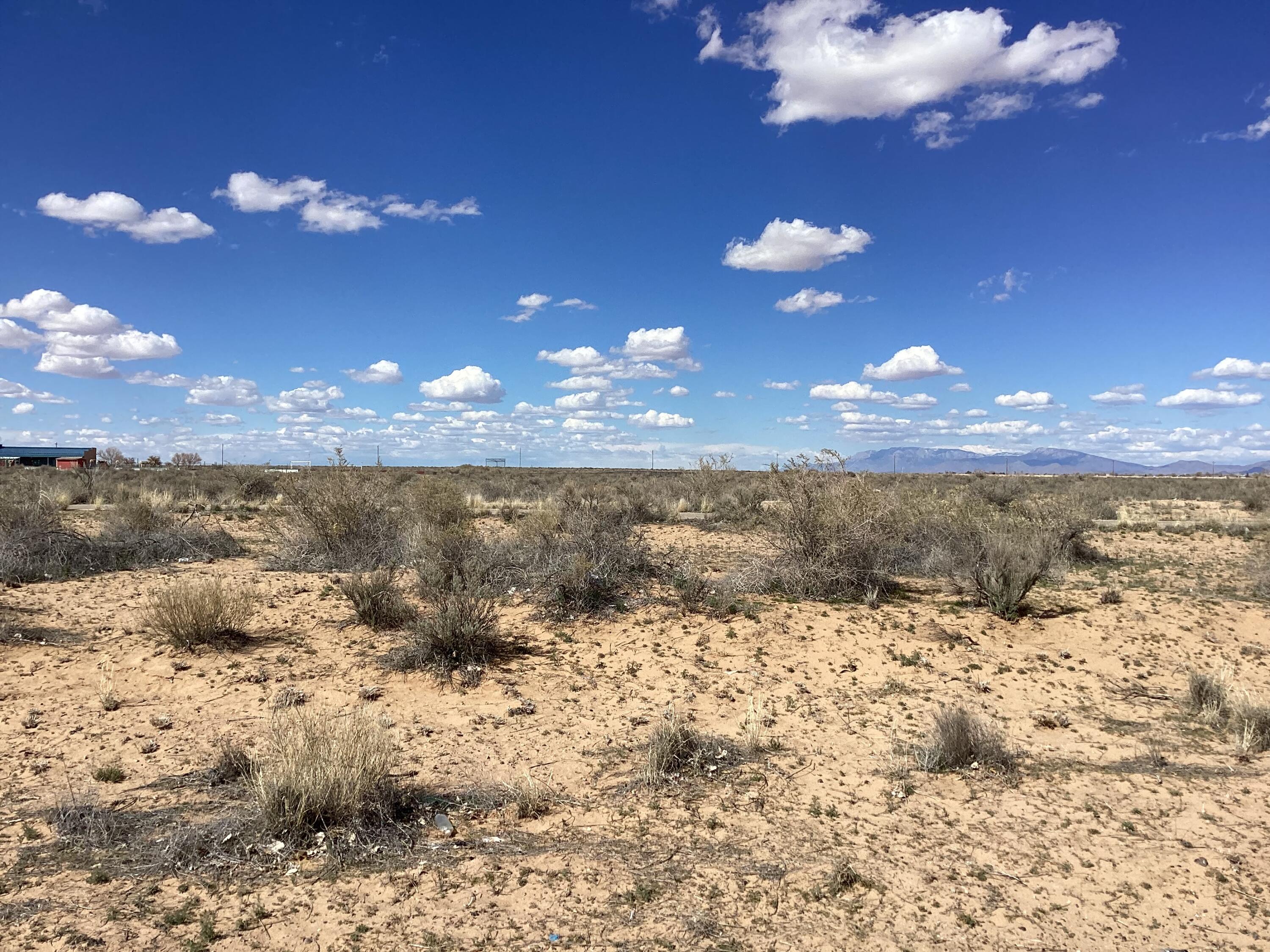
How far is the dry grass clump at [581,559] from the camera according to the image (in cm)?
1084

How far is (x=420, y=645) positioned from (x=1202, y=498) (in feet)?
144

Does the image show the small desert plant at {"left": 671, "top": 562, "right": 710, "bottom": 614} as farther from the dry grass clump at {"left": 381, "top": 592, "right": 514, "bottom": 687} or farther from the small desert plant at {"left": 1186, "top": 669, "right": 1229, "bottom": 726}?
the small desert plant at {"left": 1186, "top": 669, "right": 1229, "bottom": 726}

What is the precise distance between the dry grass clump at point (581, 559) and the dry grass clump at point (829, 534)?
2.44 metres

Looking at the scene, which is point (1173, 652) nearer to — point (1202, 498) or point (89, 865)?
point (89, 865)

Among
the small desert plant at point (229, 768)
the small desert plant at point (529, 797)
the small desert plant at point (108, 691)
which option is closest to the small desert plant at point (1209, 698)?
the small desert plant at point (529, 797)

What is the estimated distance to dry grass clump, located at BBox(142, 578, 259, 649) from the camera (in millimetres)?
8617

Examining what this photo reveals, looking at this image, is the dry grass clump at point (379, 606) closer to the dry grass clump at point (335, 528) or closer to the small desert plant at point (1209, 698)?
the dry grass clump at point (335, 528)

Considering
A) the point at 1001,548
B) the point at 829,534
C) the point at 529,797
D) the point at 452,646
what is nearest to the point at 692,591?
the point at 829,534

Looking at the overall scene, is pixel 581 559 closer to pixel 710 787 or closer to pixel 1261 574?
pixel 710 787

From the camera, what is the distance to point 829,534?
11.8 m

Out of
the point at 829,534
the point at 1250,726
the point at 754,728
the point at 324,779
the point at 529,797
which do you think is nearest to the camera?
the point at 324,779

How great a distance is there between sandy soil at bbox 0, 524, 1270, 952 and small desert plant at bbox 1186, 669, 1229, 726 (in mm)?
237

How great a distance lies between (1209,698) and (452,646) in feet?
26.7

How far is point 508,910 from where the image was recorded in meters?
4.16
